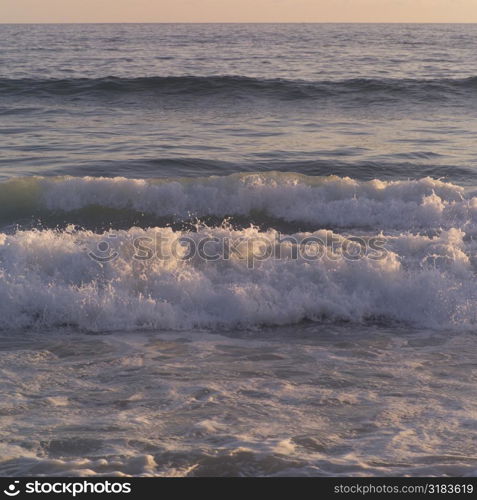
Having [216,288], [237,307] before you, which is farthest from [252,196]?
[237,307]

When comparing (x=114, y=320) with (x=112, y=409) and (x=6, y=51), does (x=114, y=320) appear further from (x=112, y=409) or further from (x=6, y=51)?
(x=6, y=51)

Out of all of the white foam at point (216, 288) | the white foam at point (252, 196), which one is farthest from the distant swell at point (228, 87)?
the white foam at point (216, 288)

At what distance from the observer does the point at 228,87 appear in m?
21.1

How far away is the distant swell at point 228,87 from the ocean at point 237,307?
575cm

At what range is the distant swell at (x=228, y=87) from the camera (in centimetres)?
2058

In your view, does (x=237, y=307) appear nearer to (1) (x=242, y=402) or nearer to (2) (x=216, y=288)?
(2) (x=216, y=288)

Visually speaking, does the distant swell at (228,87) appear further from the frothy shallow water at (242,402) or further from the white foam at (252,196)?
the frothy shallow water at (242,402)

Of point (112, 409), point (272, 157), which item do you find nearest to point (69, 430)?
point (112, 409)

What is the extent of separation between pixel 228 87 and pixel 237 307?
51.0 feet

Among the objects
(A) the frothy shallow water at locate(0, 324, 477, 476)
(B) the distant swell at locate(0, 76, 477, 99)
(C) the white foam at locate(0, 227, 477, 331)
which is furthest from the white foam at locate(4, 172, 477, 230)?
(B) the distant swell at locate(0, 76, 477, 99)

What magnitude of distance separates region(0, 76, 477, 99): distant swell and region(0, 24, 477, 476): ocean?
5755 millimetres

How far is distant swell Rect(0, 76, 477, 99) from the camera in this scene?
2058 cm

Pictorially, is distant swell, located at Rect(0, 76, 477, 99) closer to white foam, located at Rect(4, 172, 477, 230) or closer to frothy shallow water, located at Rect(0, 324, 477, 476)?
white foam, located at Rect(4, 172, 477, 230)

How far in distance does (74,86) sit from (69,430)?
714 inches
